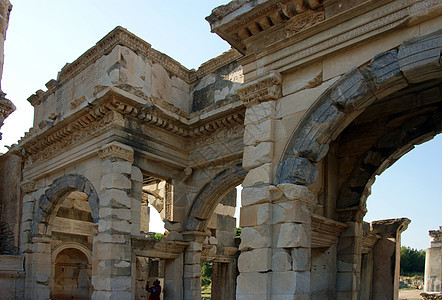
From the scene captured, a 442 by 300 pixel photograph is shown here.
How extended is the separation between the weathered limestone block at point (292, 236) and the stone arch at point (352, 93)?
541 millimetres

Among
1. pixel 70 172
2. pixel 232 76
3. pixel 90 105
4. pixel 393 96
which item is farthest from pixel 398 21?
pixel 70 172

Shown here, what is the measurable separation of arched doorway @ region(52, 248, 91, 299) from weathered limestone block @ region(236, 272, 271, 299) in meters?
10.3

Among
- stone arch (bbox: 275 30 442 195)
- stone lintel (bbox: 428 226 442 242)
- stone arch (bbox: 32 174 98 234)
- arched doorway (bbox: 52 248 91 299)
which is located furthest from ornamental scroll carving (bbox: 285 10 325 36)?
stone lintel (bbox: 428 226 442 242)

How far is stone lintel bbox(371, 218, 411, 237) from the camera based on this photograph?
10438 millimetres

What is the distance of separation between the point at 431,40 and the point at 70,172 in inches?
336

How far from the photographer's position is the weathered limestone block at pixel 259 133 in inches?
233

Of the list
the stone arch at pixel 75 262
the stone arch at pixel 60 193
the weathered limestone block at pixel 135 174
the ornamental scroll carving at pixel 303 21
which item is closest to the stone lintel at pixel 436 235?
the weathered limestone block at pixel 135 174

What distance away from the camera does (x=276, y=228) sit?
557cm

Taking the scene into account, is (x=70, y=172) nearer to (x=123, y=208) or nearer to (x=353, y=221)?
(x=123, y=208)

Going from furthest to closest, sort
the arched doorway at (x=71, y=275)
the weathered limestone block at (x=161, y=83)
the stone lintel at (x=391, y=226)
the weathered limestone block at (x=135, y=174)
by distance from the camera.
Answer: the arched doorway at (x=71, y=275) < the weathered limestone block at (x=161, y=83) < the stone lintel at (x=391, y=226) < the weathered limestone block at (x=135, y=174)

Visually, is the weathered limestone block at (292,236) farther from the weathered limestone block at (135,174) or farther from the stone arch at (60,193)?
the stone arch at (60,193)

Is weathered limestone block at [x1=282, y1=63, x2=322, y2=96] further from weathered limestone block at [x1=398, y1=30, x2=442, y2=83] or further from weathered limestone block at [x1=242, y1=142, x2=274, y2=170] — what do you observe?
weathered limestone block at [x1=398, y1=30, x2=442, y2=83]

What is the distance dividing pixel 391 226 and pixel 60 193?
7961 millimetres

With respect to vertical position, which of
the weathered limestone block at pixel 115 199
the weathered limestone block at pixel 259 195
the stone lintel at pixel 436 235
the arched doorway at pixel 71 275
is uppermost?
the weathered limestone block at pixel 259 195
